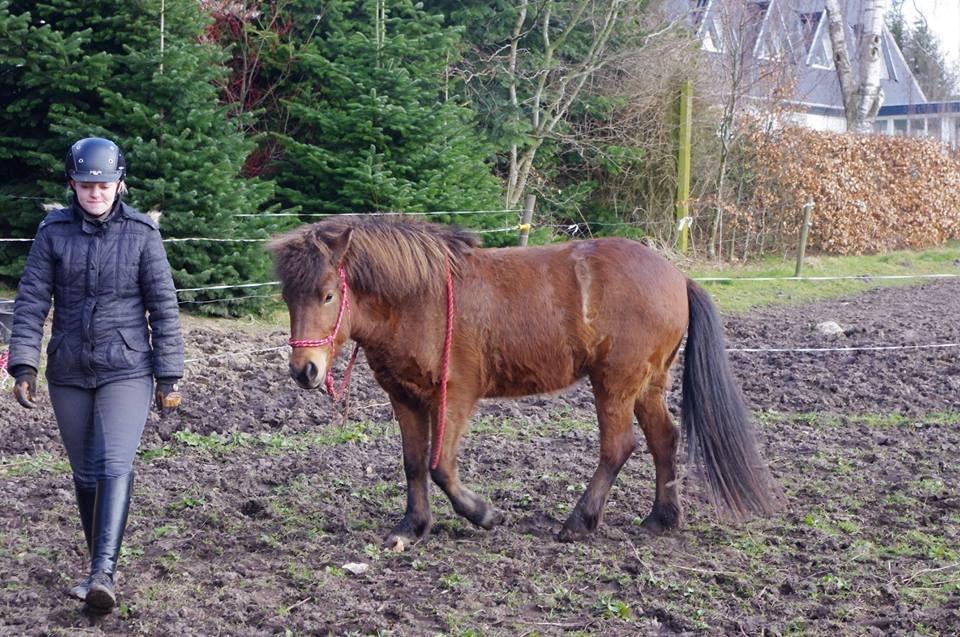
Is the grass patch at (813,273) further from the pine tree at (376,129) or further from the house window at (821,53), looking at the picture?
the house window at (821,53)

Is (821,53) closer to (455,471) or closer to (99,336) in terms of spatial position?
(455,471)

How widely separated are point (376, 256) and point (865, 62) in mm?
20091

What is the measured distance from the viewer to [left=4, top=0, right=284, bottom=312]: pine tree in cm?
966

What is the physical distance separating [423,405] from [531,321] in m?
0.66

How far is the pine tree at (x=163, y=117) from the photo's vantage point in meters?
9.66

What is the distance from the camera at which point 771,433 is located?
271 inches

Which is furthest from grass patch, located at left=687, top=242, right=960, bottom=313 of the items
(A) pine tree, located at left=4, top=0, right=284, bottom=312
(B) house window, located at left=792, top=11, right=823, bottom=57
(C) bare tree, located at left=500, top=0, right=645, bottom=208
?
(A) pine tree, located at left=4, top=0, right=284, bottom=312

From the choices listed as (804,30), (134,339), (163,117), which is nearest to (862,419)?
(134,339)

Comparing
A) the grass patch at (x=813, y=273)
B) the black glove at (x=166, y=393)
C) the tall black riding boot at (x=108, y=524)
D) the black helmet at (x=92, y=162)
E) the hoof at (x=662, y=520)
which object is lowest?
the hoof at (x=662, y=520)

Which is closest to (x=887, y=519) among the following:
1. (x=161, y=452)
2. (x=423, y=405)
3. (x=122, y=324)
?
(x=423, y=405)

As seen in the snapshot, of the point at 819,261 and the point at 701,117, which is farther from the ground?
the point at 701,117

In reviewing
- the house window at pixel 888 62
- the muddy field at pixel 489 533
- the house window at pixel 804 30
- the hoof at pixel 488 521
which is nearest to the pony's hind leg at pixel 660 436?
the muddy field at pixel 489 533

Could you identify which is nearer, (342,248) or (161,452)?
(342,248)

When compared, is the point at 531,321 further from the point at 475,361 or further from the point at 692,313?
the point at 692,313
